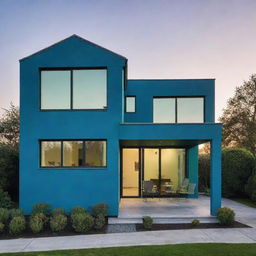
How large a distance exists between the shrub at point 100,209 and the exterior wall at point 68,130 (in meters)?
0.56

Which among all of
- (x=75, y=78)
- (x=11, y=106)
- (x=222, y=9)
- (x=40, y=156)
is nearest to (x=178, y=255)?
(x=40, y=156)

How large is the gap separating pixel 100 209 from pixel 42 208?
217cm

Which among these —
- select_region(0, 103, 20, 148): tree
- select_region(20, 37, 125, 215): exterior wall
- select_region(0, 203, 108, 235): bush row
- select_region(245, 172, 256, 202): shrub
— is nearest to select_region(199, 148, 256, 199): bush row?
select_region(245, 172, 256, 202): shrub

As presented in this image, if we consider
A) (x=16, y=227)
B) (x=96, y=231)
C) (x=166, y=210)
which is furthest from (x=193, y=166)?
(x=16, y=227)

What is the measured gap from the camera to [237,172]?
14.3 metres

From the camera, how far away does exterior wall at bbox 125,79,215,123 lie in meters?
13.7

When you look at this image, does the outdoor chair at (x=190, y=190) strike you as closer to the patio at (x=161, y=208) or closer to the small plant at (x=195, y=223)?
the patio at (x=161, y=208)

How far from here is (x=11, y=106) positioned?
20.3 metres

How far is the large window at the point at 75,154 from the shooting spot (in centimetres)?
966

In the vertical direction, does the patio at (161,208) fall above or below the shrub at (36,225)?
below

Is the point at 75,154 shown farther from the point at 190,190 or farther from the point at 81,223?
the point at 190,190

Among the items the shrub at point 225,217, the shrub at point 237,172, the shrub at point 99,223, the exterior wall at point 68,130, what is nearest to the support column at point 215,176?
the shrub at point 225,217

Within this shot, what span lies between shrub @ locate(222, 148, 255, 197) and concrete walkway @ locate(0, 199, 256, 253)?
698 cm

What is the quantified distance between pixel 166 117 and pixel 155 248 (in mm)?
8767
